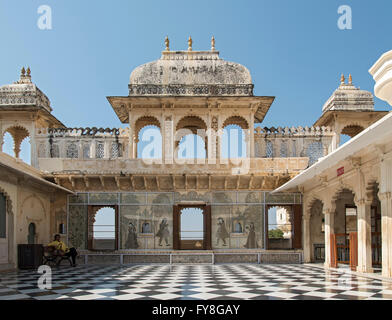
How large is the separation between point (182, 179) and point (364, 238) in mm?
7147

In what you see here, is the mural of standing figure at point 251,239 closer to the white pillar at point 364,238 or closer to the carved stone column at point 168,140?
the carved stone column at point 168,140

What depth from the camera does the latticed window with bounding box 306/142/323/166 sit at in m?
18.4

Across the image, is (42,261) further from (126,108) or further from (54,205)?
(126,108)

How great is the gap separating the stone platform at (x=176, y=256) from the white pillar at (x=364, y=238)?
16.6 ft

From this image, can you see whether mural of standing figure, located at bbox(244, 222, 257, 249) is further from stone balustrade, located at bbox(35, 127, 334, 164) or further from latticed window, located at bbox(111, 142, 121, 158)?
latticed window, located at bbox(111, 142, 121, 158)

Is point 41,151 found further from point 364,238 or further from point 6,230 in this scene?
point 364,238

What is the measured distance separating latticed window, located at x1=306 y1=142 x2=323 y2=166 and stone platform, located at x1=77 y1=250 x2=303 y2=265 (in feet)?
12.2

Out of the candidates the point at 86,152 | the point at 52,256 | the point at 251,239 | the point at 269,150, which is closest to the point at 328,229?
the point at 251,239

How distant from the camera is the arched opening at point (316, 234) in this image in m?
17.0

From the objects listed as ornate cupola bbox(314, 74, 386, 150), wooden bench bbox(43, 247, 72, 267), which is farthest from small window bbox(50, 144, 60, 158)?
ornate cupola bbox(314, 74, 386, 150)

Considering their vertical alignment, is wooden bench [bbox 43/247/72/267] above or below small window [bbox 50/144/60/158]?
below

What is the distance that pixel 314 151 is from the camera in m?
18.5

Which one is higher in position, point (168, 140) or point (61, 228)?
point (168, 140)
